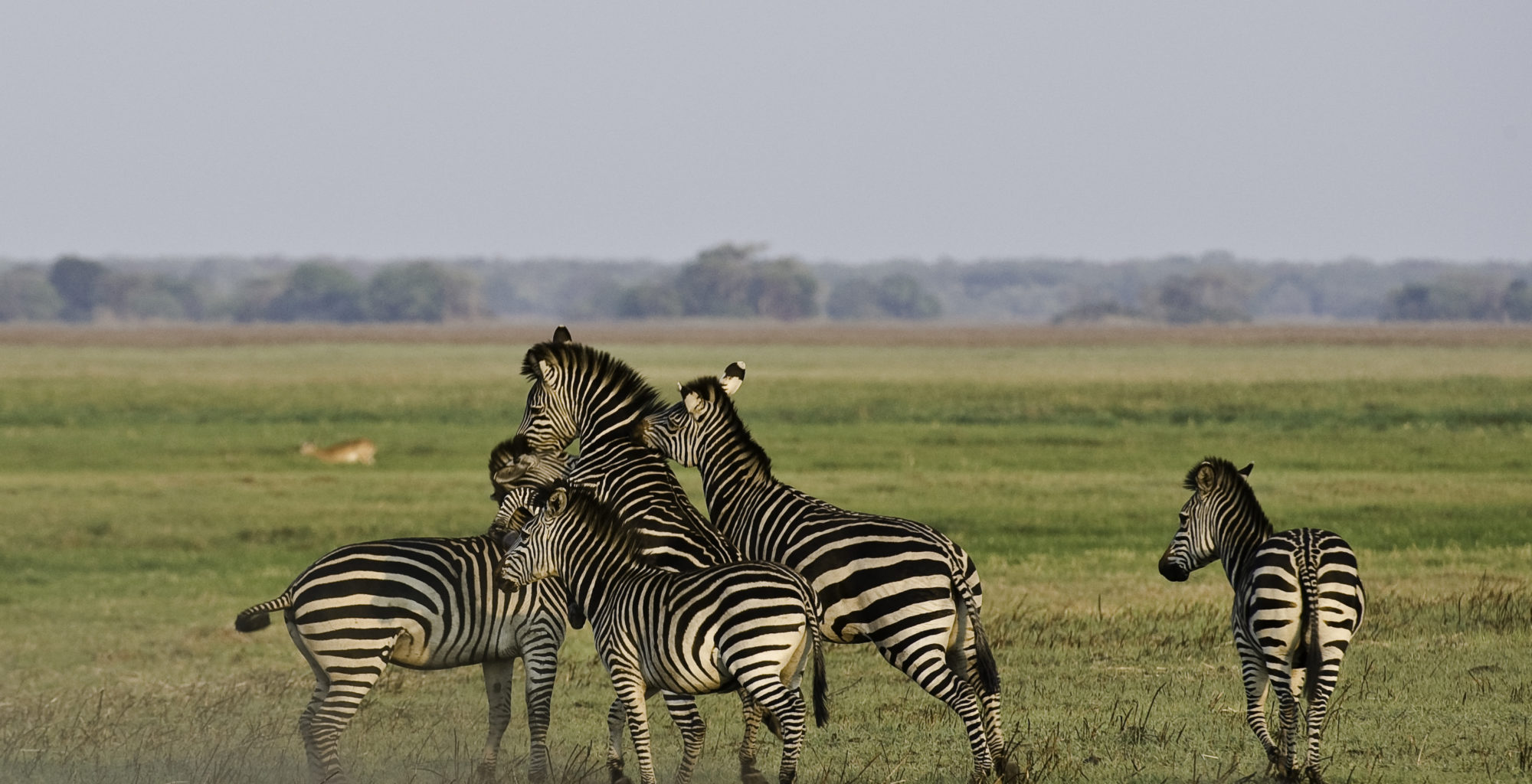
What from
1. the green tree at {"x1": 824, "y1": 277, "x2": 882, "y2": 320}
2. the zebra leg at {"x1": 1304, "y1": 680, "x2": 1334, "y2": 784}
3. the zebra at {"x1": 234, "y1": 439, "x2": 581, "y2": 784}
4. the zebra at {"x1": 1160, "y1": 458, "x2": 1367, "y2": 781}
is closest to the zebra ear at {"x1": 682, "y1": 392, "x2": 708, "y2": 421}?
the zebra at {"x1": 234, "y1": 439, "x2": 581, "y2": 784}

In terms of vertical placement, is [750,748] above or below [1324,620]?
below

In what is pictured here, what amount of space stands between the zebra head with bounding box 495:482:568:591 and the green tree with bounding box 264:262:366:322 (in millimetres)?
167165

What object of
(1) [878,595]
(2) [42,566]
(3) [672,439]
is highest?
(3) [672,439]

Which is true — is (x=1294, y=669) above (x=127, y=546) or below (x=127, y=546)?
above

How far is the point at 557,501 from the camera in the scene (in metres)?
8.80

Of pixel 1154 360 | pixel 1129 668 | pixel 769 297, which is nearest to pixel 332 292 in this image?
→ pixel 769 297

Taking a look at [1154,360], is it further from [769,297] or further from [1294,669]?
[769,297]

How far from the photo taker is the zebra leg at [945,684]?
327 inches

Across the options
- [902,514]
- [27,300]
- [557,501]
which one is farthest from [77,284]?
[557,501]

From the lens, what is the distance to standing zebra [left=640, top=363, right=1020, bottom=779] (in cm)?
840

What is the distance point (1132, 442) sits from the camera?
35.4 metres

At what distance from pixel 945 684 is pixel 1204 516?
6.31 feet

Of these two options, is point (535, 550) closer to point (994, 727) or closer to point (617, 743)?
point (617, 743)

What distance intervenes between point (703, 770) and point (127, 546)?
16.2m
